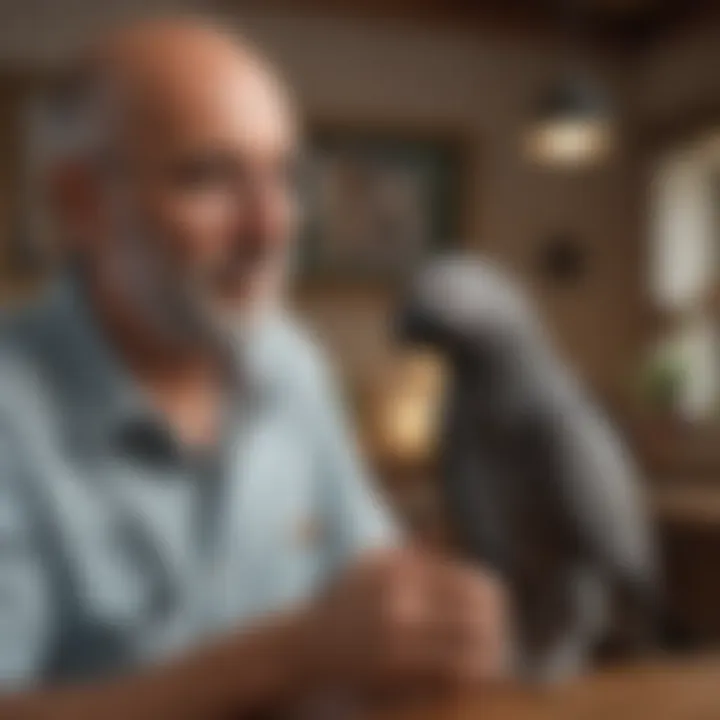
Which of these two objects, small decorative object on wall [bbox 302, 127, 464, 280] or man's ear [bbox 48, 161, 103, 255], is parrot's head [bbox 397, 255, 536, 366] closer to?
small decorative object on wall [bbox 302, 127, 464, 280]

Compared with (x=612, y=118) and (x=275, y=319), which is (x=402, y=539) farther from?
(x=612, y=118)

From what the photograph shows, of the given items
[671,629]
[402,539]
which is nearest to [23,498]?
[402,539]

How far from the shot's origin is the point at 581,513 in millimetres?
498

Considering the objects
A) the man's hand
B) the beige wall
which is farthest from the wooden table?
the beige wall

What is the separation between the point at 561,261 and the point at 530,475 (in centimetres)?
11

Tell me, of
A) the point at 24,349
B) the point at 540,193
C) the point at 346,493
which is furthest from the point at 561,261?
the point at 24,349

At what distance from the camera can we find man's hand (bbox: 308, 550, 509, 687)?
17.9 inches

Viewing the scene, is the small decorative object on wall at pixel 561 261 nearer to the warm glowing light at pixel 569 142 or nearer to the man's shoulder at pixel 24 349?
the warm glowing light at pixel 569 142

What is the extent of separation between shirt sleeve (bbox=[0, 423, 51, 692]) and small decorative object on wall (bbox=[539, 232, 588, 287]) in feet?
0.86

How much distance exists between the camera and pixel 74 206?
1.51ft

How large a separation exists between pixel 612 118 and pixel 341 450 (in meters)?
0.22

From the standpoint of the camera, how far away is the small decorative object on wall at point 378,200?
0.49 m

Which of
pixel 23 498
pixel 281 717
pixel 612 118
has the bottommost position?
pixel 281 717

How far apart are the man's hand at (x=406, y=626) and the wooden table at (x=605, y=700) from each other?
13mm
